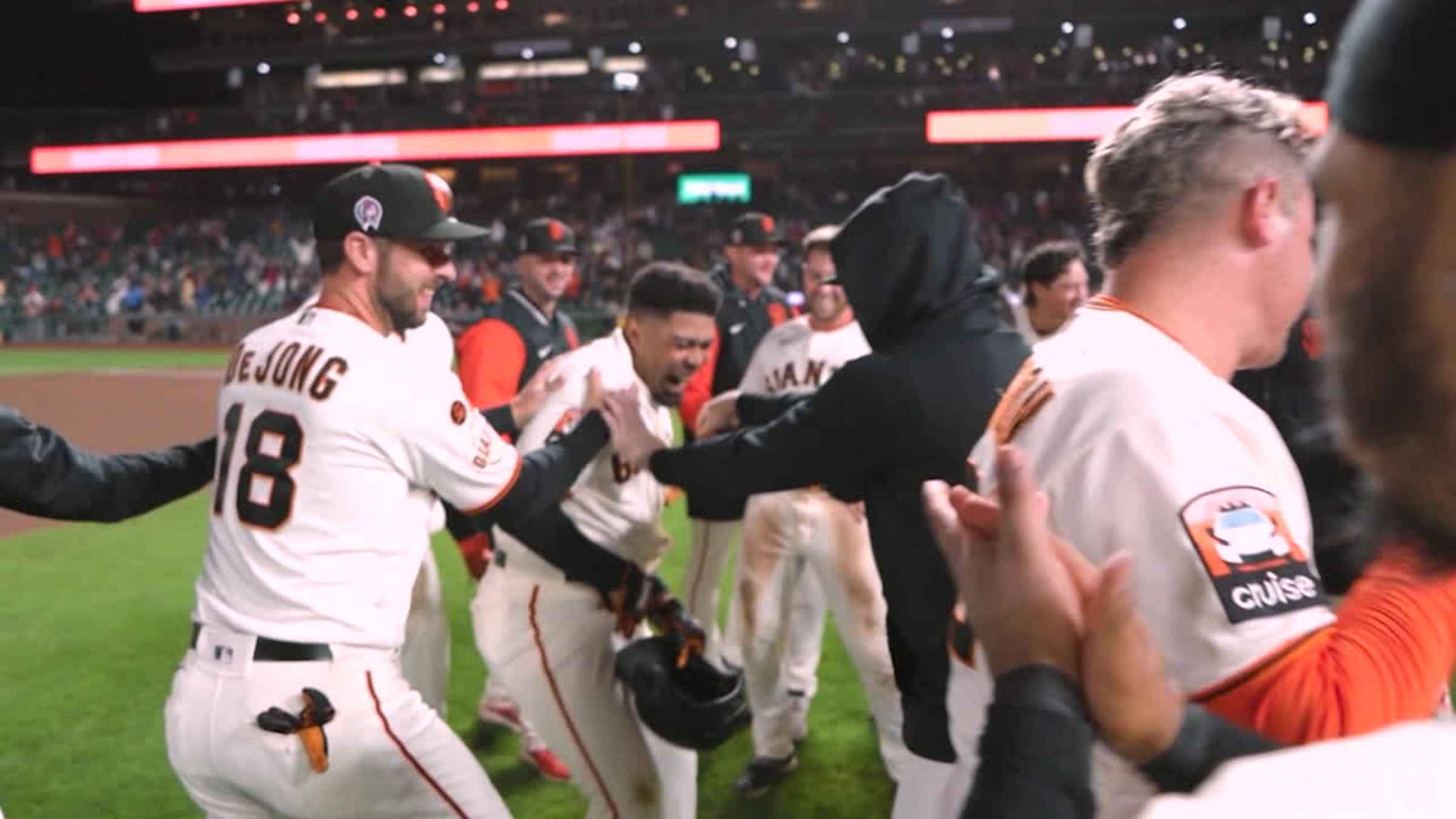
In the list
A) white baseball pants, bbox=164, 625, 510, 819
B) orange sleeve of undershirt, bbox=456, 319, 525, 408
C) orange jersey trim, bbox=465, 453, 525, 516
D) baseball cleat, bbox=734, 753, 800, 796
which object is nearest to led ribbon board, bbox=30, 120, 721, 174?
orange sleeve of undershirt, bbox=456, 319, 525, 408

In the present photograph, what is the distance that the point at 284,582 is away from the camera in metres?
2.81

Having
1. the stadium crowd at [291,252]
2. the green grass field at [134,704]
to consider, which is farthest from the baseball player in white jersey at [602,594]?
the stadium crowd at [291,252]

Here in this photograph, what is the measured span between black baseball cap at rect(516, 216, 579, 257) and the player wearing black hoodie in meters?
3.03

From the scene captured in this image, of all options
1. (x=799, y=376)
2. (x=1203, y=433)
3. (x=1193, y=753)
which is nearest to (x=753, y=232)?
(x=799, y=376)

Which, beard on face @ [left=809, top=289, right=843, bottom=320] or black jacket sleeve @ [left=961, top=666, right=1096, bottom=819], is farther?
beard on face @ [left=809, top=289, right=843, bottom=320]

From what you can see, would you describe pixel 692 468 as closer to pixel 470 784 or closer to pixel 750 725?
pixel 470 784

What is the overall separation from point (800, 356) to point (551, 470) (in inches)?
109

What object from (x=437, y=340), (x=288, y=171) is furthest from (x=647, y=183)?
(x=437, y=340)

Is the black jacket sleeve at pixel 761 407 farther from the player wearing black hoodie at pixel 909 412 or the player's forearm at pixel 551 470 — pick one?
the player wearing black hoodie at pixel 909 412

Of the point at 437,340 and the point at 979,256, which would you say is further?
the point at 437,340

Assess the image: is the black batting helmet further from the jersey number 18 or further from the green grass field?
the green grass field

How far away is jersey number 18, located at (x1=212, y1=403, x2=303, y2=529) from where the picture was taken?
2828mm

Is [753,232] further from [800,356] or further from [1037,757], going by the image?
[1037,757]

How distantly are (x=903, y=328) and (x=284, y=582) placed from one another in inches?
57.9
